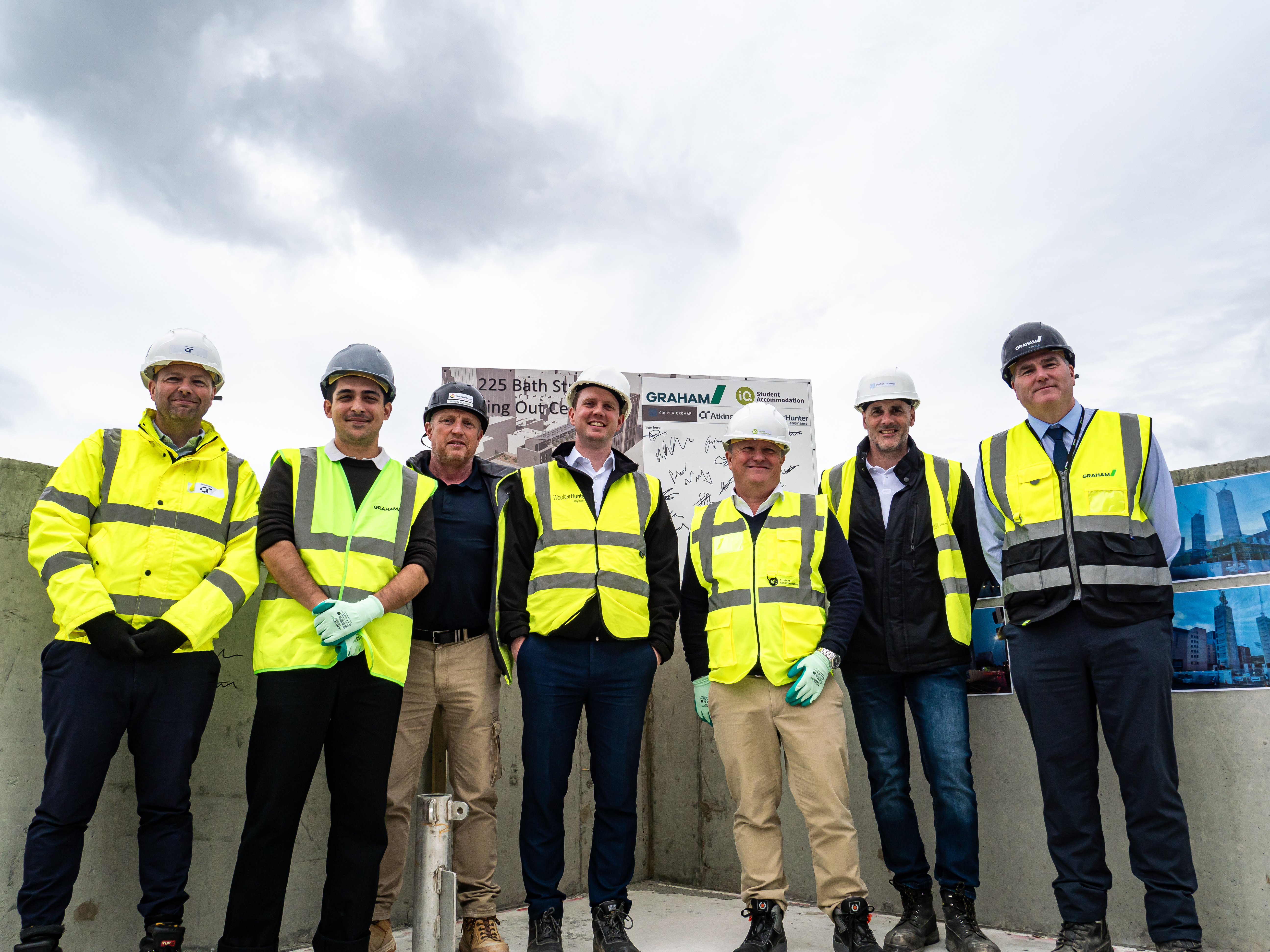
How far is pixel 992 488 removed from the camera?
3709mm

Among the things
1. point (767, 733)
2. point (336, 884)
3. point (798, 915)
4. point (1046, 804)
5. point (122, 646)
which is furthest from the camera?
point (798, 915)

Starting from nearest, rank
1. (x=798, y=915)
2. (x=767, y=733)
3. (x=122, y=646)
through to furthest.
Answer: (x=122, y=646)
(x=767, y=733)
(x=798, y=915)

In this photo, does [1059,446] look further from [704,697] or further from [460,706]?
[460,706]

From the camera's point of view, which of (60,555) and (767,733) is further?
(767,733)

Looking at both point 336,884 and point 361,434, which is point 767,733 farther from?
point 361,434

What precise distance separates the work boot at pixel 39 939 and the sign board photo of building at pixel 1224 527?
442 centimetres

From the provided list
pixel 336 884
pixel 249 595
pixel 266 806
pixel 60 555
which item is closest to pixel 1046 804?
pixel 336 884

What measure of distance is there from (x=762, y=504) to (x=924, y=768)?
140cm

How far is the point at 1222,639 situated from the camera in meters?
3.62

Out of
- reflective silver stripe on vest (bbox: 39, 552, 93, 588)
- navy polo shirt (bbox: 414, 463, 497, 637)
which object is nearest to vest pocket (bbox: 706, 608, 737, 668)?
navy polo shirt (bbox: 414, 463, 497, 637)

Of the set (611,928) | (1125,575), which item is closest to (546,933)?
(611,928)

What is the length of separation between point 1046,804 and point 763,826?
1129 mm

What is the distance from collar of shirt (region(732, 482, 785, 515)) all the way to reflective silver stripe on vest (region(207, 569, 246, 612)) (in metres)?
2.10

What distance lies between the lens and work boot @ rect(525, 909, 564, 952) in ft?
11.2
